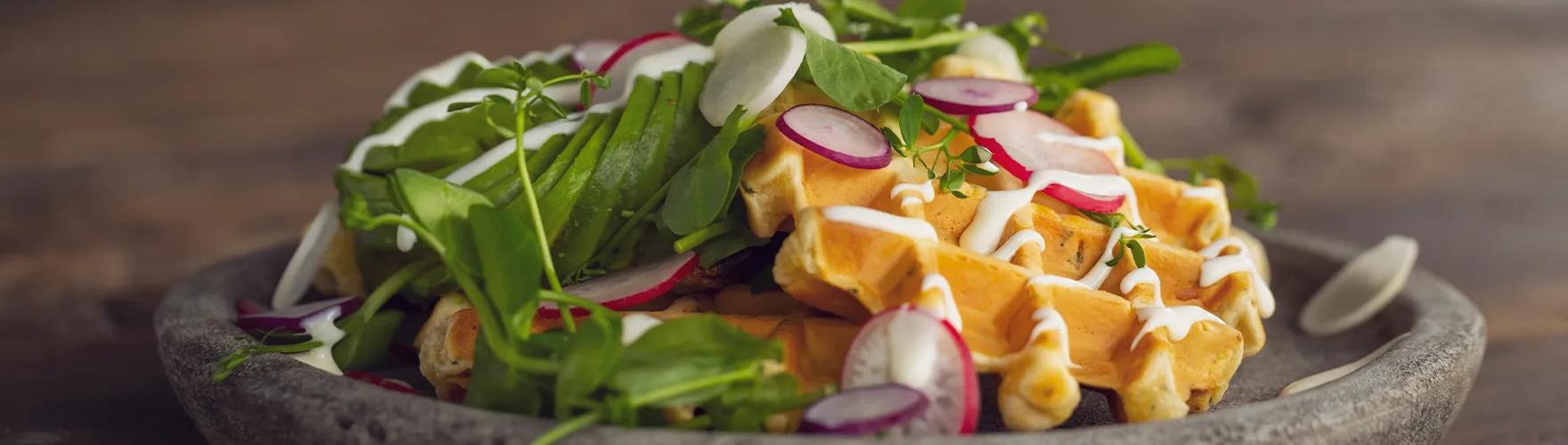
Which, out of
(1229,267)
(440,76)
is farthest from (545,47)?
(1229,267)

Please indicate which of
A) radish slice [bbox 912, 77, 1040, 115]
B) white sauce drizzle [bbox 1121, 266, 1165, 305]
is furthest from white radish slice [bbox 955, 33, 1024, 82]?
white sauce drizzle [bbox 1121, 266, 1165, 305]

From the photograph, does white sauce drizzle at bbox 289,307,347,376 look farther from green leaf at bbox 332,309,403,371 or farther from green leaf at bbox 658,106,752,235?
green leaf at bbox 658,106,752,235

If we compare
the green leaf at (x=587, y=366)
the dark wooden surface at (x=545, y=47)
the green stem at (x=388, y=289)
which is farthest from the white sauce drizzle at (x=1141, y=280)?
the dark wooden surface at (x=545, y=47)

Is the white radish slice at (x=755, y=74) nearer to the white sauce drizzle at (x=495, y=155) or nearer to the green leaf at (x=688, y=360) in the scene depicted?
the white sauce drizzle at (x=495, y=155)

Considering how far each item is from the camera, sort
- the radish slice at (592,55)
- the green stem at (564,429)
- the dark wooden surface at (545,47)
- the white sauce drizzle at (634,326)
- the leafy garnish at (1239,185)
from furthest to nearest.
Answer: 1. the dark wooden surface at (545,47)
2. the leafy garnish at (1239,185)
3. the radish slice at (592,55)
4. the white sauce drizzle at (634,326)
5. the green stem at (564,429)

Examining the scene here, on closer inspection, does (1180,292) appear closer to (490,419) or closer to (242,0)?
(490,419)

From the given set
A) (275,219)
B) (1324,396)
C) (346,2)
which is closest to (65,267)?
(275,219)
